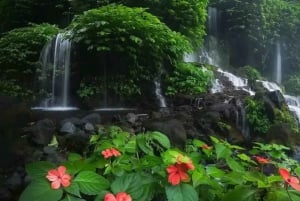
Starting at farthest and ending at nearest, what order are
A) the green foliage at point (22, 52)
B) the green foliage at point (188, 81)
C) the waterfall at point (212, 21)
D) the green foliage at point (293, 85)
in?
the green foliage at point (293, 85)
the waterfall at point (212, 21)
the green foliage at point (22, 52)
the green foliage at point (188, 81)

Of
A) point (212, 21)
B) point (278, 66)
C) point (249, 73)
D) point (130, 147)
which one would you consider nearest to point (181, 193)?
point (130, 147)

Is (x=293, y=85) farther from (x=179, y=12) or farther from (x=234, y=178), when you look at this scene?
(x=234, y=178)

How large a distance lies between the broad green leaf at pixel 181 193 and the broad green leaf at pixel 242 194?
0.10 meters

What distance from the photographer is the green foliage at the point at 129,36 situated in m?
11.0

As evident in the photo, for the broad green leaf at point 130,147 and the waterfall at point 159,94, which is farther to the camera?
the waterfall at point 159,94

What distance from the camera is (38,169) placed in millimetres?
1288

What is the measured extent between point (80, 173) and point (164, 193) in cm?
28

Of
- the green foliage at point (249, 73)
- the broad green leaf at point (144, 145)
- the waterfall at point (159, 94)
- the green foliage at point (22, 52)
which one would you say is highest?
the green foliage at point (22, 52)

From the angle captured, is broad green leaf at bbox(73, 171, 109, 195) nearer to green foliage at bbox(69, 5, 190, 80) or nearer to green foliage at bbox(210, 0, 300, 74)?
green foliage at bbox(69, 5, 190, 80)

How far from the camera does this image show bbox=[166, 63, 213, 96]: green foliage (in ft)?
37.6

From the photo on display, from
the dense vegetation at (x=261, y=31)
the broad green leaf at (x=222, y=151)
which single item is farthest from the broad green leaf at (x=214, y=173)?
the dense vegetation at (x=261, y=31)

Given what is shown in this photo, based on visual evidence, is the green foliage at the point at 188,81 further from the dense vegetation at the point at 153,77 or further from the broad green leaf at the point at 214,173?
the broad green leaf at the point at 214,173

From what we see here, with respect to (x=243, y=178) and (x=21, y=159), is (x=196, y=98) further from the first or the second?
(x=243, y=178)

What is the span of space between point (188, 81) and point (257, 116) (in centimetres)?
262
